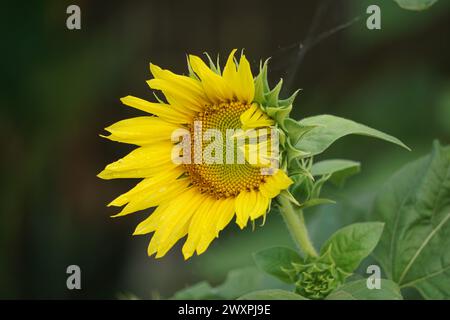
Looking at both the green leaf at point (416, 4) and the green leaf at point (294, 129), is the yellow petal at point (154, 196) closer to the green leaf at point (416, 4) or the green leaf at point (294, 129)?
the green leaf at point (294, 129)

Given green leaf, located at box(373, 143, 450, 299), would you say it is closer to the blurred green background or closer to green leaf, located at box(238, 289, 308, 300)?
green leaf, located at box(238, 289, 308, 300)

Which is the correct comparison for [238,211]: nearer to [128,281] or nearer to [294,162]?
[294,162]

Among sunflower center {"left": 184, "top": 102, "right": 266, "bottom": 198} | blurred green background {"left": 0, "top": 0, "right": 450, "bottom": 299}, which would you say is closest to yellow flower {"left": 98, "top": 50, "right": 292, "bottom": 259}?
sunflower center {"left": 184, "top": 102, "right": 266, "bottom": 198}

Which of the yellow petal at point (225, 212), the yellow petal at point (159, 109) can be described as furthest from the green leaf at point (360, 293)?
the yellow petal at point (159, 109)

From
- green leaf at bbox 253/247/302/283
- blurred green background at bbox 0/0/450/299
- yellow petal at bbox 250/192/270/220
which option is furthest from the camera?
blurred green background at bbox 0/0/450/299

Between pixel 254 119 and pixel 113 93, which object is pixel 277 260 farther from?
pixel 113 93

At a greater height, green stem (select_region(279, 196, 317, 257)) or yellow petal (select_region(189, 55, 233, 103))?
yellow petal (select_region(189, 55, 233, 103))
